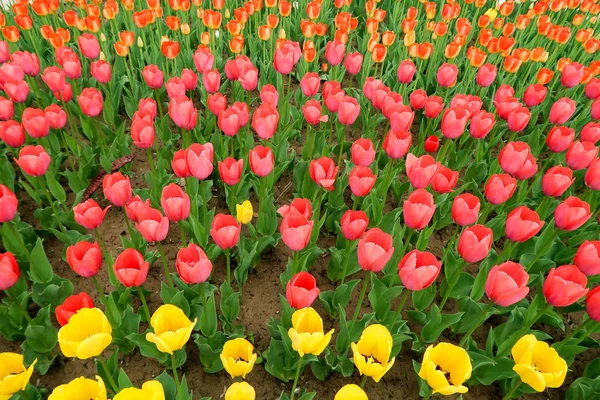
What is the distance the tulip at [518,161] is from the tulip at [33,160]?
2443 millimetres

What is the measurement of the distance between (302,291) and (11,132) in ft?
6.28

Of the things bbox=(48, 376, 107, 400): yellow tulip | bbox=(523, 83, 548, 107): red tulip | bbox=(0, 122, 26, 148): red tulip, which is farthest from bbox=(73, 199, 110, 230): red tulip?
bbox=(523, 83, 548, 107): red tulip

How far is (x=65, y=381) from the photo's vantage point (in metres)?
2.17

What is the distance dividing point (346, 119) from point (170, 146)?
4.57ft

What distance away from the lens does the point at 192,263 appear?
184 cm

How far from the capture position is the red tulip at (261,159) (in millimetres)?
2312

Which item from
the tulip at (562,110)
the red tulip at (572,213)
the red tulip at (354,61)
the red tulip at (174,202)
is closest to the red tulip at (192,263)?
the red tulip at (174,202)

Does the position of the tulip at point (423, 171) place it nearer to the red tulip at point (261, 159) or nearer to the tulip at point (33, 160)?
the red tulip at point (261, 159)

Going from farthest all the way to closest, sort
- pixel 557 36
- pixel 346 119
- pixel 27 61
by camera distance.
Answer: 1. pixel 557 36
2. pixel 27 61
3. pixel 346 119

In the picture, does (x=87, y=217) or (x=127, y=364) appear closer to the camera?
(x=87, y=217)

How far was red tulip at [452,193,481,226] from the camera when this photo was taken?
6.87 feet

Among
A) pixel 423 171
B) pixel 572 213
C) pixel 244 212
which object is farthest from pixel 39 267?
pixel 572 213

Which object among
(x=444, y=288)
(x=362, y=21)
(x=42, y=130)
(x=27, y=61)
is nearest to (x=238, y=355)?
(x=444, y=288)

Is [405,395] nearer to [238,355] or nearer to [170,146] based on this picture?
[238,355]
